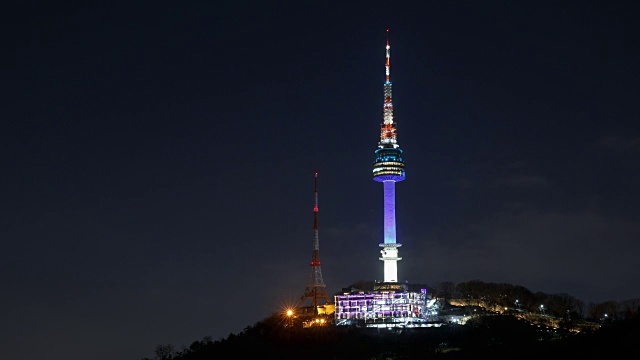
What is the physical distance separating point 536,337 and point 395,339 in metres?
19.4

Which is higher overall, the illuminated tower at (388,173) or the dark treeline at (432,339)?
the illuminated tower at (388,173)

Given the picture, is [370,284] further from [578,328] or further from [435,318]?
[578,328]

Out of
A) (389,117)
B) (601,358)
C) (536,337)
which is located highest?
(389,117)

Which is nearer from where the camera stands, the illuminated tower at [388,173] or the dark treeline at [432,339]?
the dark treeline at [432,339]

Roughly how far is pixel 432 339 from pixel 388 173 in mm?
54978

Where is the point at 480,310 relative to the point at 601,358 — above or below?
above

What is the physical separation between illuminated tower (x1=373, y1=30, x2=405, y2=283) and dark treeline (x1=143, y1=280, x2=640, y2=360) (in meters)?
17.5

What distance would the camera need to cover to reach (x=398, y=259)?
172 m

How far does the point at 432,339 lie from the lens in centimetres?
12750

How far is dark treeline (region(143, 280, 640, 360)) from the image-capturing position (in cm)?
10644

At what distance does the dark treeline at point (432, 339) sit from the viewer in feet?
349

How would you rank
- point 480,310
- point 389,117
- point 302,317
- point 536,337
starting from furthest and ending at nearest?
point 389,117 → point 302,317 → point 480,310 → point 536,337

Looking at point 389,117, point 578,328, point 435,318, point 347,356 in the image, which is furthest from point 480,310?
point 389,117

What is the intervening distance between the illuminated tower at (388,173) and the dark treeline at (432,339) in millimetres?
17465
